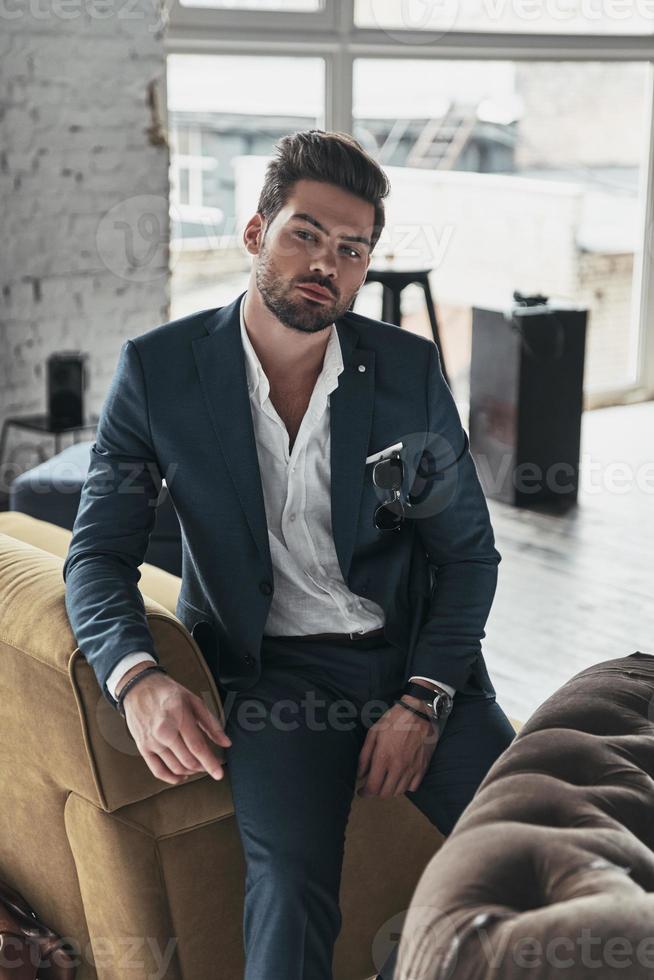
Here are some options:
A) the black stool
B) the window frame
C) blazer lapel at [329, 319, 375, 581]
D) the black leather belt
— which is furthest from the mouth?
the window frame

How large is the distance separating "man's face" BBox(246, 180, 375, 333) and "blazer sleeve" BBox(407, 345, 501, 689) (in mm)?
196

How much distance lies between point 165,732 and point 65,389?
3.00 meters

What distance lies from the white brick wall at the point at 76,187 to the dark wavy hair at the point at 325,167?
9.06 feet

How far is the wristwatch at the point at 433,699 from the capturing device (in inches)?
66.1

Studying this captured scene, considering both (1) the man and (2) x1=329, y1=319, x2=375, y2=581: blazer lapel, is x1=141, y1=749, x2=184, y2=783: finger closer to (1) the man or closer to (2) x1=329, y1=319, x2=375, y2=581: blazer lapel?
(1) the man

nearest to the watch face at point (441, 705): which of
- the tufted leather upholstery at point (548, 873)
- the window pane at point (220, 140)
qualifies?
the tufted leather upholstery at point (548, 873)

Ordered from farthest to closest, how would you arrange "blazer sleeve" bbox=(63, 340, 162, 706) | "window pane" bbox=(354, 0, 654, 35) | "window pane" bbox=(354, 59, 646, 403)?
"window pane" bbox=(354, 59, 646, 403) → "window pane" bbox=(354, 0, 654, 35) → "blazer sleeve" bbox=(63, 340, 162, 706)

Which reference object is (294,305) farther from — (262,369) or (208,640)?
(208,640)

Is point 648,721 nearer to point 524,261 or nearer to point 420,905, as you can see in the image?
point 420,905

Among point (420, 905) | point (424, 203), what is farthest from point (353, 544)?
point (424, 203)

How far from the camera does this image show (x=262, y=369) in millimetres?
1790

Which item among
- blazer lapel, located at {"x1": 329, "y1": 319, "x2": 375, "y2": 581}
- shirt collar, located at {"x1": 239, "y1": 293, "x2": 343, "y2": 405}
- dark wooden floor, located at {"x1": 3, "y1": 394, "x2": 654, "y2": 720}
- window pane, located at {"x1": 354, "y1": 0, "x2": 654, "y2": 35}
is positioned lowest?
dark wooden floor, located at {"x1": 3, "y1": 394, "x2": 654, "y2": 720}

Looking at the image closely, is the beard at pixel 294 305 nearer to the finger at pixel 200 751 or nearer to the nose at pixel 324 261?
the nose at pixel 324 261

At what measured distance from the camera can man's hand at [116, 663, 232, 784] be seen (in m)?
1.43
